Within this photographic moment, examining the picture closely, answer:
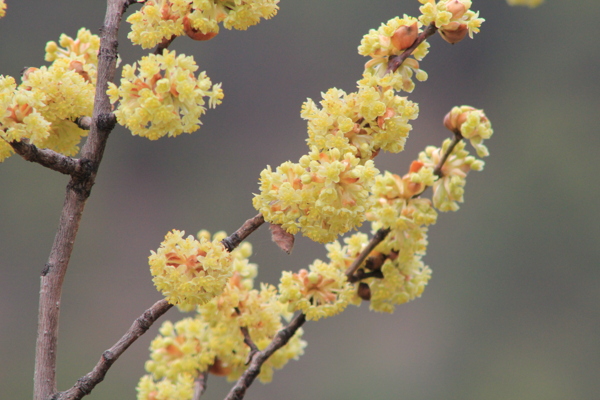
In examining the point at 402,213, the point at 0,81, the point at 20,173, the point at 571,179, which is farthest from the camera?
the point at 571,179

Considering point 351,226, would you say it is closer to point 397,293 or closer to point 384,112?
point 384,112

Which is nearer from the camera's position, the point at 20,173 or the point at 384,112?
the point at 384,112

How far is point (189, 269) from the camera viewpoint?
2.26 feet

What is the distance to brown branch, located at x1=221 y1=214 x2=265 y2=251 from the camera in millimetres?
698

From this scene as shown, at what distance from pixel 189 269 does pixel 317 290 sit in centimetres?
20

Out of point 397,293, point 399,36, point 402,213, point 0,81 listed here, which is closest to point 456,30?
point 399,36

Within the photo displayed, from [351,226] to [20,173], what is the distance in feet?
12.7

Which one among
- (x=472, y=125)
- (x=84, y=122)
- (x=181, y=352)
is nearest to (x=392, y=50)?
(x=472, y=125)

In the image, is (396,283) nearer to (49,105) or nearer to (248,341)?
(248,341)

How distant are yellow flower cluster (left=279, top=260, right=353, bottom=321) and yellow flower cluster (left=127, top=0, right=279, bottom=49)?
1.02 ft

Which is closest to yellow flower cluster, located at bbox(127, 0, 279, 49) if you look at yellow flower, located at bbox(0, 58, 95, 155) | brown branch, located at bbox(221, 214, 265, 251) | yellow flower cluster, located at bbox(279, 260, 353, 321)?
yellow flower, located at bbox(0, 58, 95, 155)

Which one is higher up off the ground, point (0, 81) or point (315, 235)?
point (0, 81)

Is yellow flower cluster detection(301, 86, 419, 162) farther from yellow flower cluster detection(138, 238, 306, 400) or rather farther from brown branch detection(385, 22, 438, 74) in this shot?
yellow flower cluster detection(138, 238, 306, 400)

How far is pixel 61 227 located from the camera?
2.36 ft
